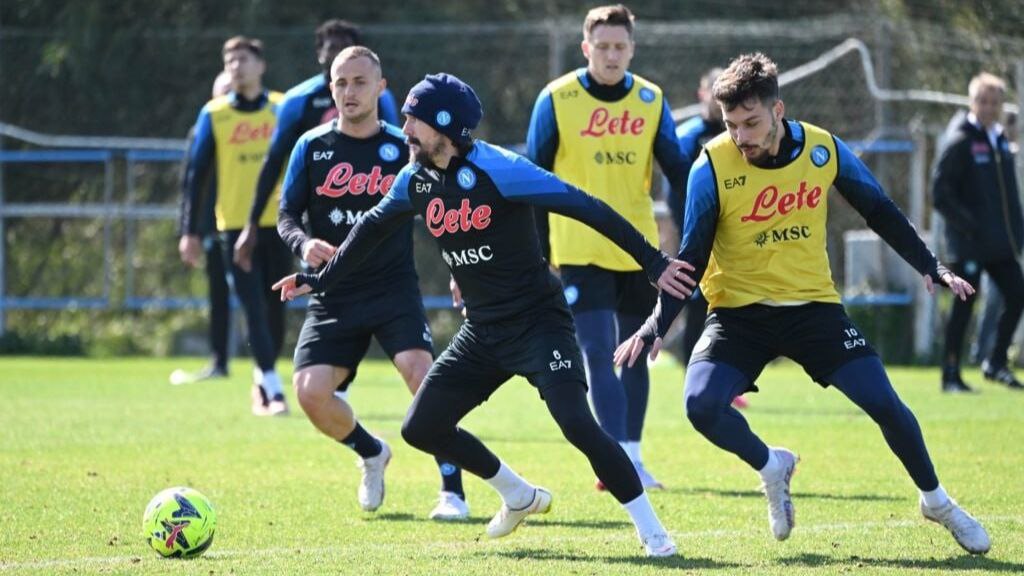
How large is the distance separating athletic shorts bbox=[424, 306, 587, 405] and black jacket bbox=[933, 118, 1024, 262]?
7366 millimetres

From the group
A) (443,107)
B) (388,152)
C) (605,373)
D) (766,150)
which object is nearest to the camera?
(443,107)

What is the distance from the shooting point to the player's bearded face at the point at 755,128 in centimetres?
644

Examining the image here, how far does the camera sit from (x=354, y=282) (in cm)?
800

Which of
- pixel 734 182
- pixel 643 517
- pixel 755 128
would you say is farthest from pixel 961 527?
pixel 755 128

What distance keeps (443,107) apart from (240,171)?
6741 millimetres

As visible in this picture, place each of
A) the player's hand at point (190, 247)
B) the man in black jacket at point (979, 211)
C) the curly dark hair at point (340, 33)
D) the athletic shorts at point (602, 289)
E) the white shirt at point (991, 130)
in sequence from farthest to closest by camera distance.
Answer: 1. the white shirt at point (991, 130)
2. the man in black jacket at point (979, 211)
3. the player's hand at point (190, 247)
4. the curly dark hair at point (340, 33)
5. the athletic shorts at point (602, 289)

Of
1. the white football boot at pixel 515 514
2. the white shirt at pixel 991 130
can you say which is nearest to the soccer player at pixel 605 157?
the white football boot at pixel 515 514

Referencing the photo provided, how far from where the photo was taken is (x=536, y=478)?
892cm

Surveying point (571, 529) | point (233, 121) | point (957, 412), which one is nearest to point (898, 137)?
point (957, 412)

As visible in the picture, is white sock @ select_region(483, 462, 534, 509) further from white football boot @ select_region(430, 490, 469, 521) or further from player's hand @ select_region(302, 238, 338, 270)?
player's hand @ select_region(302, 238, 338, 270)

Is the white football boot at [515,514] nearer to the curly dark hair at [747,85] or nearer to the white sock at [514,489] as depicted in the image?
the white sock at [514,489]

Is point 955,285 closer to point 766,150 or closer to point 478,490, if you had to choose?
point 766,150

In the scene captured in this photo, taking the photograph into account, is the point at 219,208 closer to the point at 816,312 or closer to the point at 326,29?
the point at 326,29

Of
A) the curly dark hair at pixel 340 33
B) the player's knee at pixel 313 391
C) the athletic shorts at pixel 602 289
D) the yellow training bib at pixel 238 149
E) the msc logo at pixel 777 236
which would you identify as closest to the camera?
the msc logo at pixel 777 236
